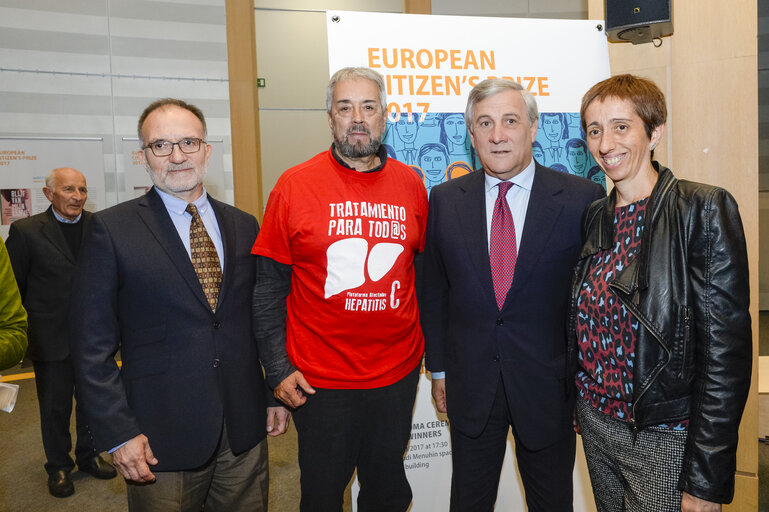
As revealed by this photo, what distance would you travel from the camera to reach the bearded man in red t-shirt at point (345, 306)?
1946 millimetres

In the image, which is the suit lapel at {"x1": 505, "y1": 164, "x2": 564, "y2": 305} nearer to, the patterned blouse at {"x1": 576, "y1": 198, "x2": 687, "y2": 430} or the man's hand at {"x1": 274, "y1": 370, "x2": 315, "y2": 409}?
the patterned blouse at {"x1": 576, "y1": 198, "x2": 687, "y2": 430}

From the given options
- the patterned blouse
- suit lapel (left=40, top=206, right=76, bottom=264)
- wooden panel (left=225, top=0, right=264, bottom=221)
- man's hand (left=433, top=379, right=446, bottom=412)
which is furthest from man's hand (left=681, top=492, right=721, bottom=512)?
wooden panel (left=225, top=0, right=264, bottom=221)

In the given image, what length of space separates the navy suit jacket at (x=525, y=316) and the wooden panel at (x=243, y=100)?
15.5ft

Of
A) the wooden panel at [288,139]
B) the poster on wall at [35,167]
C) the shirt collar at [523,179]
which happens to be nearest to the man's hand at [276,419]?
the shirt collar at [523,179]

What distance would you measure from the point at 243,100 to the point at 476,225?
501cm

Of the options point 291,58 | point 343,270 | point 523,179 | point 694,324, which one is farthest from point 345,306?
point 291,58

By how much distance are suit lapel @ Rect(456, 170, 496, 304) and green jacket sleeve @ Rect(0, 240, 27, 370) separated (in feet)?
4.93

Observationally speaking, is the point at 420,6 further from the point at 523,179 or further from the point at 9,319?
the point at 9,319

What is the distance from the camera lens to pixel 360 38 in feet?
8.83

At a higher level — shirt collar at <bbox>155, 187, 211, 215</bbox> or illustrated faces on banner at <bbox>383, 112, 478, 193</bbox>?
illustrated faces on banner at <bbox>383, 112, 478, 193</bbox>

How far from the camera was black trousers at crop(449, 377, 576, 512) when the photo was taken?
1.90 meters

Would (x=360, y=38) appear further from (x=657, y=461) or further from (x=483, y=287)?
(x=657, y=461)

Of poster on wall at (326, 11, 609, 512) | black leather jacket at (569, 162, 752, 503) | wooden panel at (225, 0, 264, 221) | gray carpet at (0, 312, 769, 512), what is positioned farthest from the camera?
wooden panel at (225, 0, 264, 221)

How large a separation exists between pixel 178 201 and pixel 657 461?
168cm
